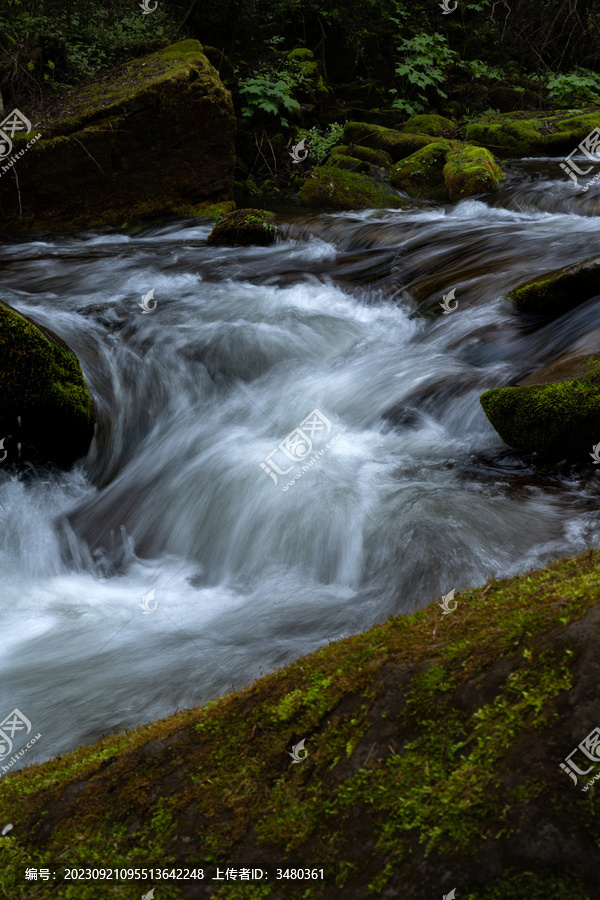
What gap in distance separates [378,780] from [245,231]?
9.72m

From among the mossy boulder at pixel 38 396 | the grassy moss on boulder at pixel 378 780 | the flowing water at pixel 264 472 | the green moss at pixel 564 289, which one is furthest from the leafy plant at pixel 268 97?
the grassy moss on boulder at pixel 378 780

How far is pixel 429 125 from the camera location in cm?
1552

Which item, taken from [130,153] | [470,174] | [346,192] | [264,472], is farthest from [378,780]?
[130,153]

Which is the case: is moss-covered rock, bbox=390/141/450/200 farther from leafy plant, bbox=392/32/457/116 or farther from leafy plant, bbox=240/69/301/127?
leafy plant, bbox=392/32/457/116

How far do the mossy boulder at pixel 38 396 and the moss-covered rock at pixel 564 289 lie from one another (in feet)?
14.5

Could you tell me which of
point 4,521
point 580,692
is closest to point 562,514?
point 580,692

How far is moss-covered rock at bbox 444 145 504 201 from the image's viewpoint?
38.2 ft

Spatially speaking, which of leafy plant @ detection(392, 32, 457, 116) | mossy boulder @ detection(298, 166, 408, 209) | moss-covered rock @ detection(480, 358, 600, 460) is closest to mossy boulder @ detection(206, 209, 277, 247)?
mossy boulder @ detection(298, 166, 408, 209)

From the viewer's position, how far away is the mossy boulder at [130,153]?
36.8 ft

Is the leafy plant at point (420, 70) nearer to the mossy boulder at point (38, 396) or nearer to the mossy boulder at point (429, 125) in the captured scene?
the mossy boulder at point (429, 125)

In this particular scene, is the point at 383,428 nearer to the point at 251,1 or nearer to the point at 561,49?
the point at 251,1

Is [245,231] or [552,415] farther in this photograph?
[245,231]

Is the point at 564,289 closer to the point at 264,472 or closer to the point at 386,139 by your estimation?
the point at 264,472

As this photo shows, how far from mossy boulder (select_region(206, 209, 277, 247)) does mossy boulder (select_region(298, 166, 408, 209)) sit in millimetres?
2231
